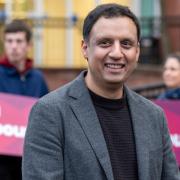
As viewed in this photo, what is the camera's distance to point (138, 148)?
334cm

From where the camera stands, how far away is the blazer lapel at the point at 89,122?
3207mm

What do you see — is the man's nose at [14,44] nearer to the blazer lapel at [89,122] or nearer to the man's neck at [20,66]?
the man's neck at [20,66]

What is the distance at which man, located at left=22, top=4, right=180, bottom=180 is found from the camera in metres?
3.19

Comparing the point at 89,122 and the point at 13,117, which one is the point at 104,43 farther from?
the point at 13,117

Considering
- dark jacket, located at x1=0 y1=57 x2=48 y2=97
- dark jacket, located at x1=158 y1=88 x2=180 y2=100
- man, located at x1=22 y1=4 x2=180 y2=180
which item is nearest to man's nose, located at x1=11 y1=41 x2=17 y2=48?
dark jacket, located at x1=0 y1=57 x2=48 y2=97

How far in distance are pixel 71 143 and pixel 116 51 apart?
1.49 ft

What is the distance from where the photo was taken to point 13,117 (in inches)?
259

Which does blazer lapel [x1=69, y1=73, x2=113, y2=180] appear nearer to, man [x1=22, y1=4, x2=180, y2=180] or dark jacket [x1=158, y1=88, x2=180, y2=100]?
man [x1=22, y1=4, x2=180, y2=180]

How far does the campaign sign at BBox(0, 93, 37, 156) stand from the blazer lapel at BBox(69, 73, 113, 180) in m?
3.15

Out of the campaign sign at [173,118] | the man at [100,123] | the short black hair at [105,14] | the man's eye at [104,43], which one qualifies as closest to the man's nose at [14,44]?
the campaign sign at [173,118]

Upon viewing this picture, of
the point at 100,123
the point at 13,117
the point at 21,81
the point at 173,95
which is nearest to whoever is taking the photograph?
the point at 100,123

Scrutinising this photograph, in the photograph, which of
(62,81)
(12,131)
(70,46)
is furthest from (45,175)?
(70,46)

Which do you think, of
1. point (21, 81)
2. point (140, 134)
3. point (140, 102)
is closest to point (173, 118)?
point (21, 81)

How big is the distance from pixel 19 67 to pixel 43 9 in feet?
43.3
